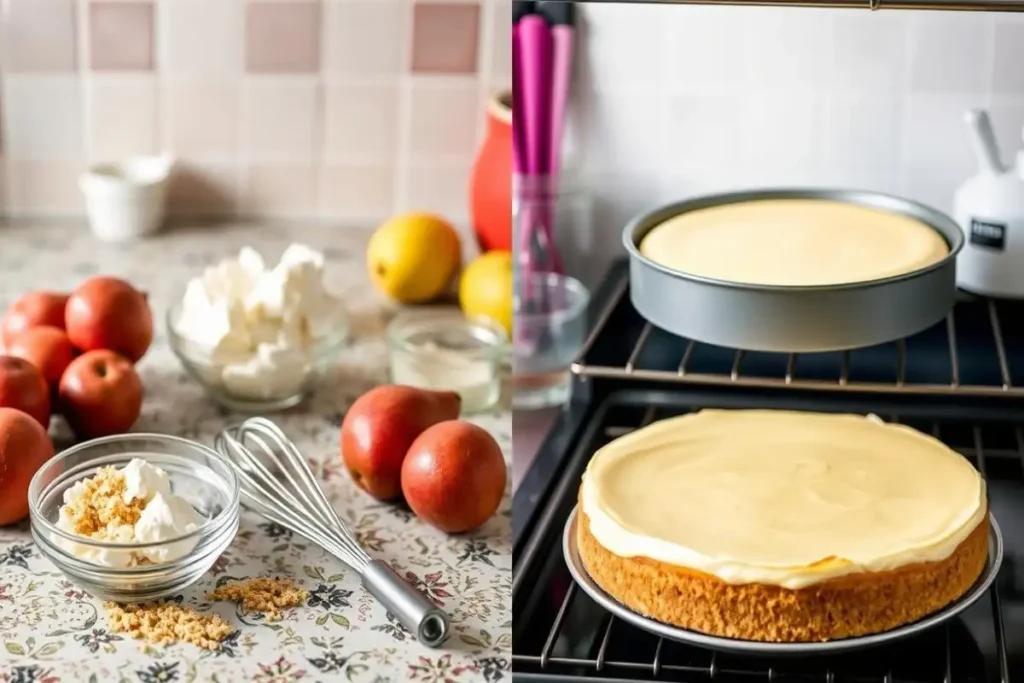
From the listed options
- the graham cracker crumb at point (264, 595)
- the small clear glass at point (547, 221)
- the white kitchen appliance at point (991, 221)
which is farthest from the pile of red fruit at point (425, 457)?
the white kitchen appliance at point (991, 221)

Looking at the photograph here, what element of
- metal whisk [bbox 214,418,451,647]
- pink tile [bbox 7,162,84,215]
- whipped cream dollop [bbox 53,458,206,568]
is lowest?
metal whisk [bbox 214,418,451,647]

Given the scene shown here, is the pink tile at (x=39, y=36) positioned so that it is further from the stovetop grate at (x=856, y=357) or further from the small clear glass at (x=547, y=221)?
the stovetop grate at (x=856, y=357)

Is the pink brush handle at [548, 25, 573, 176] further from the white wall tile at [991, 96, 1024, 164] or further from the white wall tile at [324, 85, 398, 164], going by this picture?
the white wall tile at [991, 96, 1024, 164]

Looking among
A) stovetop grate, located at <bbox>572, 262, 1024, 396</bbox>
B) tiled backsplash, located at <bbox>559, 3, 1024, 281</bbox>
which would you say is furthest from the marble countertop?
tiled backsplash, located at <bbox>559, 3, 1024, 281</bbox>

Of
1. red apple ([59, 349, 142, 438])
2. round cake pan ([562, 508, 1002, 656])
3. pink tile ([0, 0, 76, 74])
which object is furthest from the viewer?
pink tile ([0, 0, 76, 74])

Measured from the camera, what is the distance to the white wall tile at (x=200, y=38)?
1.35 metres

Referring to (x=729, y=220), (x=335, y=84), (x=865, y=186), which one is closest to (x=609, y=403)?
(x=729, y=220)

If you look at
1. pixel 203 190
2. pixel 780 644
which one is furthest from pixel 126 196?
pixel 780 644

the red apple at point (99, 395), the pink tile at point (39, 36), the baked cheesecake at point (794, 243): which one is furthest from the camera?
the pink tile at point (39, 36)

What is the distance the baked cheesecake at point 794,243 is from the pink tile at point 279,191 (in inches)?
23.4

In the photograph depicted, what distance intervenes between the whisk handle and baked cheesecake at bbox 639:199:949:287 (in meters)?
0.25

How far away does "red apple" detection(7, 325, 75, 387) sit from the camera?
96cm

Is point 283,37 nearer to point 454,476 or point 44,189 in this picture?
point 44,189

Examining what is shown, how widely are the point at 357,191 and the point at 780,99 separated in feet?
1.56
